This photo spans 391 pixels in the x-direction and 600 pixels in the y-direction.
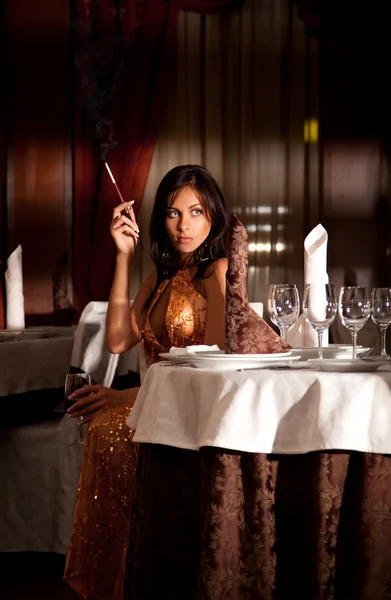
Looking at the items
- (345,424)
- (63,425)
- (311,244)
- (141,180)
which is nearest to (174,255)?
(311,244)

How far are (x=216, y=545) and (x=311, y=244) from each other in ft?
3.24

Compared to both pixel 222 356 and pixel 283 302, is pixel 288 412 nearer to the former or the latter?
pixel 222 356

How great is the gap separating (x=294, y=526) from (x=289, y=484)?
83 mm

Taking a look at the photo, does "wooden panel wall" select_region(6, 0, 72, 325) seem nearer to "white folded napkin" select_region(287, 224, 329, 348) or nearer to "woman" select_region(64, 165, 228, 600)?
"woman" select_region(64, 165, 228, 600)

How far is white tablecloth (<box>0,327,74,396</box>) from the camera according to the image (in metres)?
2.97

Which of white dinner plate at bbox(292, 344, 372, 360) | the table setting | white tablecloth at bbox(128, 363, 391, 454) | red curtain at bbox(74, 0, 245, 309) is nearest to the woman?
white dinner plate at bbox(292, 344, 372, 360)

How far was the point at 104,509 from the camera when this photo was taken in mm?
2293

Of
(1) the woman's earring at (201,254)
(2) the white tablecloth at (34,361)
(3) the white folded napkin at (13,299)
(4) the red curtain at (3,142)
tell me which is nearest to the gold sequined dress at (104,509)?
(1) the woman's earring at (201,254)

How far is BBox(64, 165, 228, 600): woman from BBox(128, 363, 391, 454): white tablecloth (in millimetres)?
625

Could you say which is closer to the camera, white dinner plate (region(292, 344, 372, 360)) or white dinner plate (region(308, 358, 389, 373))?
white dinner plate (region(308, 358, 389, 373))

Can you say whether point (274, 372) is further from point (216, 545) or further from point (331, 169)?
point (331, 169)

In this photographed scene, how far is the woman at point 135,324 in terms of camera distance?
7.46 ft

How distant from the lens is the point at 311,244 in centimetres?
235

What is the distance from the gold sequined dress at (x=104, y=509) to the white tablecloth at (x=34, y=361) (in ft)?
2.14
